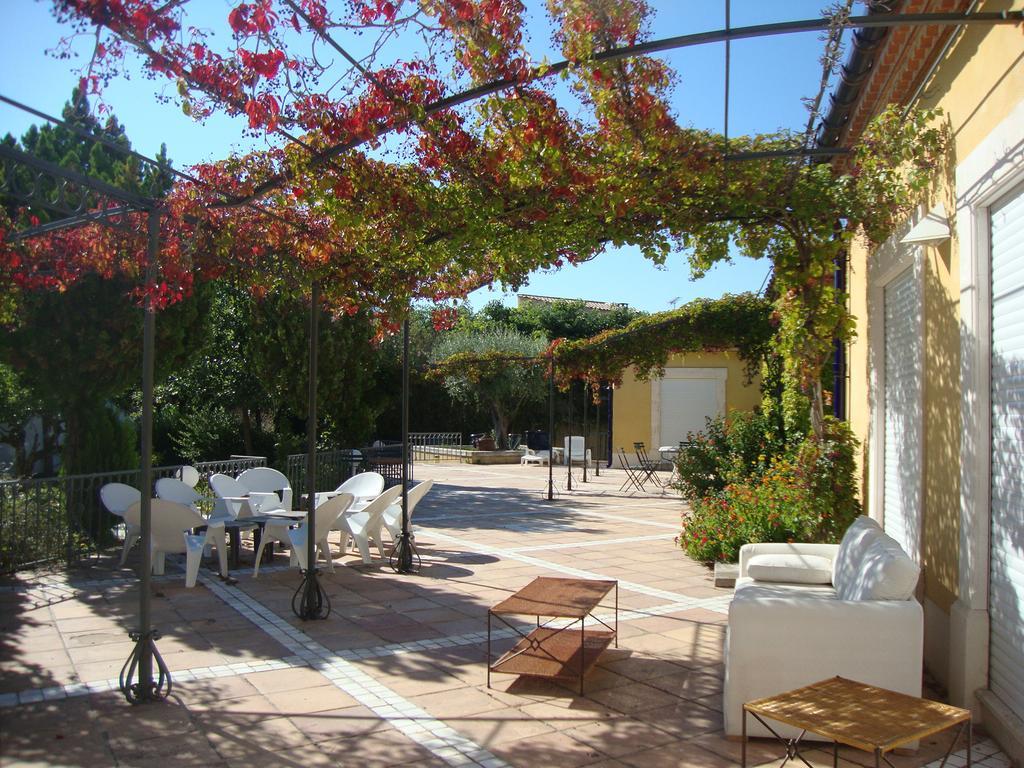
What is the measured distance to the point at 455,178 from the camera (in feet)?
16.7

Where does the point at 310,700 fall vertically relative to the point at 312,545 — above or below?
below

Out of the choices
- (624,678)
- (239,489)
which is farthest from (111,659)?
(239,489)

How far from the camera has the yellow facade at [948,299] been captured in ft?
12.6

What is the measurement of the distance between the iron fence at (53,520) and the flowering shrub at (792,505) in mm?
5644

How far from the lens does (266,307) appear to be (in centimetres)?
1304

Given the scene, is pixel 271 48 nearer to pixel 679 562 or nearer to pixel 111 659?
pixel 111 659

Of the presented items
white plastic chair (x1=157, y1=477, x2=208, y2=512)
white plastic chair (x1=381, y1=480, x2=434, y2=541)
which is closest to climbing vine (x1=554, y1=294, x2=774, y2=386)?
white plastic chair (x1=381, y1=480, x2=434, y2=541)

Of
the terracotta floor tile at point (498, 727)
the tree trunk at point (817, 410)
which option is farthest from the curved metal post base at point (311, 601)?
the tree trunk at point (817, 410)

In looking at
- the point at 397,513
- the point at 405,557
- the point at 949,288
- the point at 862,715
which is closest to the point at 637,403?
the point at 397,513

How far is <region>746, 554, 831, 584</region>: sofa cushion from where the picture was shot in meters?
5.11

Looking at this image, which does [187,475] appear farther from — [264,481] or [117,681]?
[117,681]

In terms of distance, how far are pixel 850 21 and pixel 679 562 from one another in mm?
5496

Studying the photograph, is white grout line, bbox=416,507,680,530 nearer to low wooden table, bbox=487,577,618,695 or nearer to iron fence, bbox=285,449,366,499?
iron fence, bbox=285,449,366,499

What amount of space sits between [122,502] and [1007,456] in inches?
273
